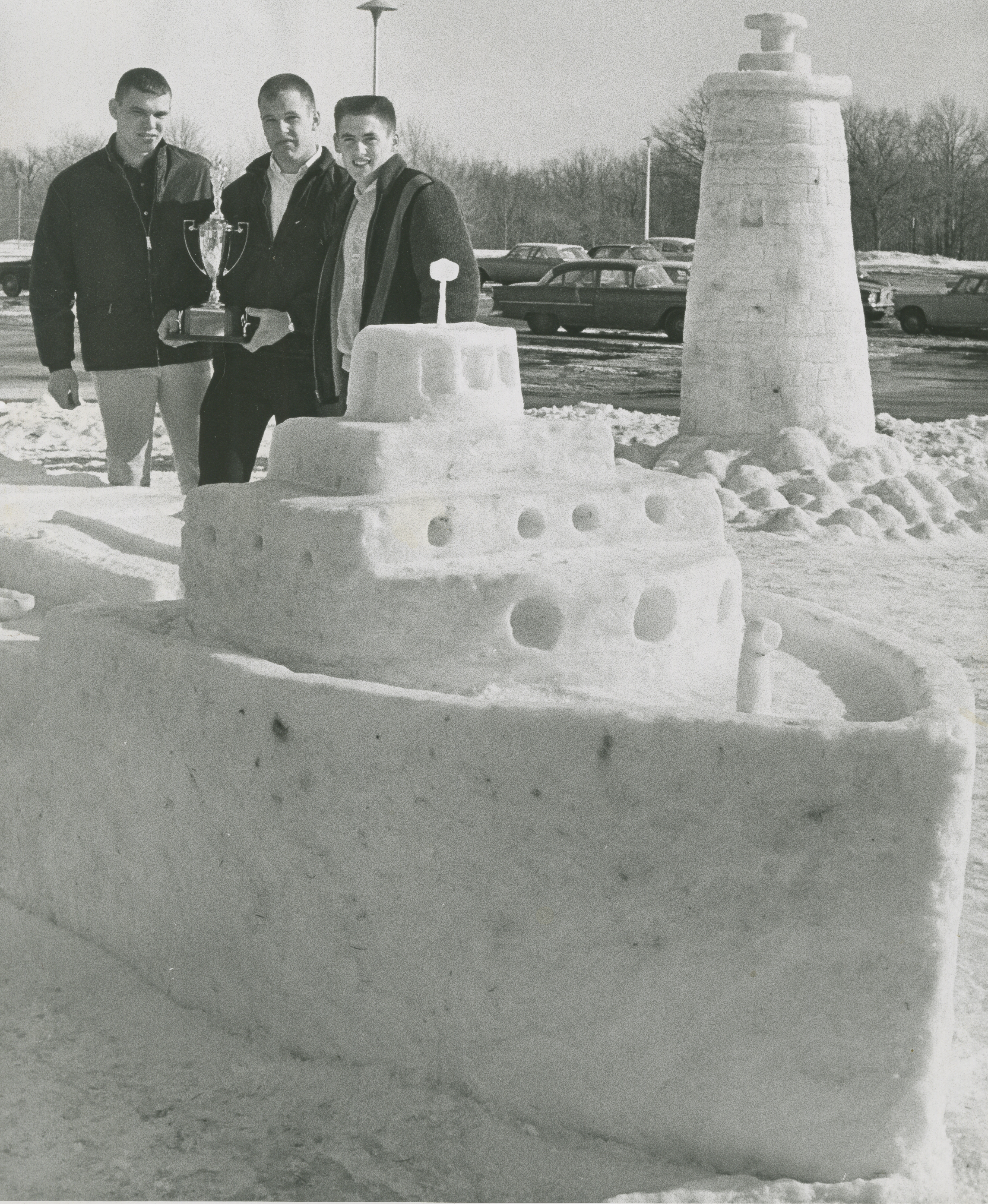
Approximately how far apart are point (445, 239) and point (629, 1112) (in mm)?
2947

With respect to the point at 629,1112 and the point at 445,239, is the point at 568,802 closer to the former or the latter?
the point at 629,1112

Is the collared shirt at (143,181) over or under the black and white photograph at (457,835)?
over

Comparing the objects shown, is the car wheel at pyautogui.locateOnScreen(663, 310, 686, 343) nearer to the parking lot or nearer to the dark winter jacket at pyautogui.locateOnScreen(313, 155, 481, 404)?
the parking lot

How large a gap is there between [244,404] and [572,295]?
19096 mm

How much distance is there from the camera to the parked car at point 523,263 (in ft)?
91.6

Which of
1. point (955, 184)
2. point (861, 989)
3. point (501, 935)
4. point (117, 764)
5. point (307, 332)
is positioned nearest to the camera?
point (861, 989)

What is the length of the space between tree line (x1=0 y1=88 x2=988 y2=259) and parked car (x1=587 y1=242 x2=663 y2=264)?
18.9ft

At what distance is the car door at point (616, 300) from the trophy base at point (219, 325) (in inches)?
746

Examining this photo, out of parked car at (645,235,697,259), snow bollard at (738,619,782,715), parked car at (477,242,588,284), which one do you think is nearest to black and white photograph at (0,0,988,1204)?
snow bollard at (738,619,782,715)

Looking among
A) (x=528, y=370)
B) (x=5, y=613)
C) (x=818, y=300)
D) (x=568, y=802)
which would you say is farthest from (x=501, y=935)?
(x=528, y=370)

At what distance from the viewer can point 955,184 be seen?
330 inches

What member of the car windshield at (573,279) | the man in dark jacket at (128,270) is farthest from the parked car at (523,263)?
the man in dark jacket at (128,270)

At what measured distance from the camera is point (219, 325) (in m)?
5.86

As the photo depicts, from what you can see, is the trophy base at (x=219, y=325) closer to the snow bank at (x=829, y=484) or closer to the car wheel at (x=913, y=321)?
the snow bank at (x=829, y=484)
